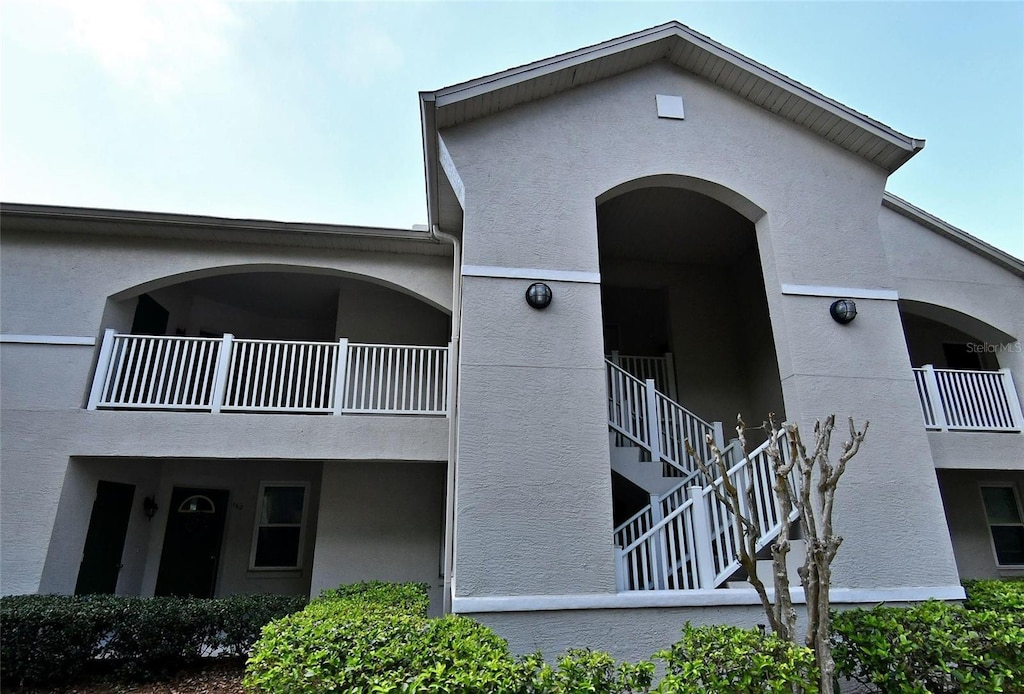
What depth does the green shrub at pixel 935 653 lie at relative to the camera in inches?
149

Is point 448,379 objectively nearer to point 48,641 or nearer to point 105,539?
point 48,641

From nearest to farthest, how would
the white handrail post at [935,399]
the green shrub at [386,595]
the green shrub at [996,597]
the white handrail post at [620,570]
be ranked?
the green shrub at [996,597] → the white handrail post at [620,570] → the green shrub at [386,595] → the white handrail post at [935,399]

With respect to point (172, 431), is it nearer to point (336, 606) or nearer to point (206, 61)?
point (336, 606)

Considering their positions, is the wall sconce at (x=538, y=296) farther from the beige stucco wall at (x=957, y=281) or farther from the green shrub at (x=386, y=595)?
the beige stucco wall at (x=957, y=281)

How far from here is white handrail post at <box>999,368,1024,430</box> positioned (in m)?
8.06

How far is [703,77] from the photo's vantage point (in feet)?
23.1

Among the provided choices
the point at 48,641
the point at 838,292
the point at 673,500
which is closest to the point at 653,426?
the point at 673,500

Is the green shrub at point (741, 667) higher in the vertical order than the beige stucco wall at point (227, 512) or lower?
lower

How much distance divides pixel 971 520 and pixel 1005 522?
0.83 meters

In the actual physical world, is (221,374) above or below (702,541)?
above

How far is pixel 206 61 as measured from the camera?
33.9ft

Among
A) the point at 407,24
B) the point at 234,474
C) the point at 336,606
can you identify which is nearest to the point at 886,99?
the point at 407,24

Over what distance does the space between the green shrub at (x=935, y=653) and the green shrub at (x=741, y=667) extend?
3.13ft

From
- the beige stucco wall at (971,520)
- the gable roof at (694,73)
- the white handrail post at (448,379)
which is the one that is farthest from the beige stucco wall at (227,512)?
the beige stucco wall at (971,520)
